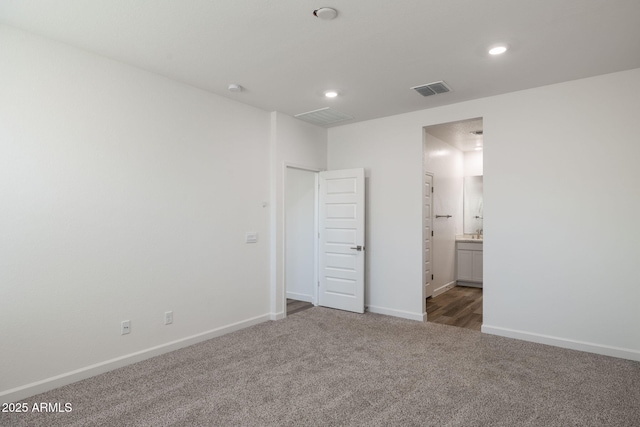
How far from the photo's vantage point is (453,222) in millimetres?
7148

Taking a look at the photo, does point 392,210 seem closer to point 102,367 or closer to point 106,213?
point 106,213

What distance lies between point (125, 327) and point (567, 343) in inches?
172

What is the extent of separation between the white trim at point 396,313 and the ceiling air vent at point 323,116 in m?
2.73

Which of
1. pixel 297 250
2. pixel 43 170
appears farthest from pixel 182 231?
pixel 297 250

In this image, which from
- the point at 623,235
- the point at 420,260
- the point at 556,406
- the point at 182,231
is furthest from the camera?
the point at 420,260

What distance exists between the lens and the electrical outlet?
A: 3.29m

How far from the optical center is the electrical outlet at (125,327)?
3288 mm

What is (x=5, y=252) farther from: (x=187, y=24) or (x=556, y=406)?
(x=556, y=406)

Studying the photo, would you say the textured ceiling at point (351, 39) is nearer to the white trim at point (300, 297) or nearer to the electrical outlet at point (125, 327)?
the electrical outlet at point (125, 327)

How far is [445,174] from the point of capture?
21.9 feet

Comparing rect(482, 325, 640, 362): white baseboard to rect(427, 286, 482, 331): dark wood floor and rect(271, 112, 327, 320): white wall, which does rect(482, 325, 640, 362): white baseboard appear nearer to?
rect(427, 286, 482, 331): dark wood floor

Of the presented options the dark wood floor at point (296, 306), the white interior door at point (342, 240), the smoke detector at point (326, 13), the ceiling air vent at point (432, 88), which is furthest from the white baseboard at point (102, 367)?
the ceiling air vent at point (432, 88)

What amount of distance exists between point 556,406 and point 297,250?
163 inches

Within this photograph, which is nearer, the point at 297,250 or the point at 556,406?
the point at 556,406
